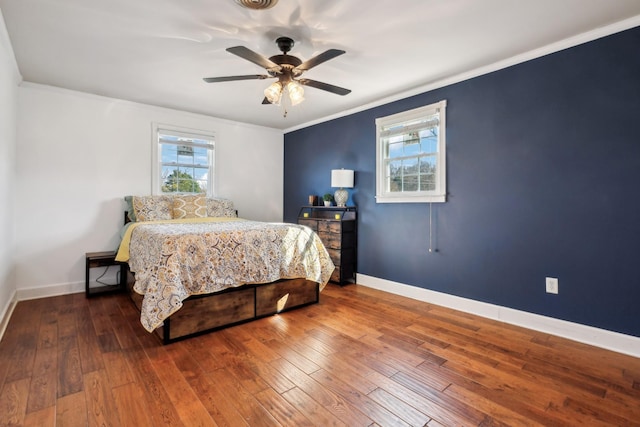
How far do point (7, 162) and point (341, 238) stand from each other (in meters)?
3.50

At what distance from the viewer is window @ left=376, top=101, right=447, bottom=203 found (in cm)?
345

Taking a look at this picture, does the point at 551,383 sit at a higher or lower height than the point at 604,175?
lower

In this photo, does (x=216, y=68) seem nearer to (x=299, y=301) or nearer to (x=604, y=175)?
(x=299, y=301)

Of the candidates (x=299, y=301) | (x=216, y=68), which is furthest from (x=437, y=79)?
(x=299, y=301)

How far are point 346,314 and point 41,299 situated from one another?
11.4 ft

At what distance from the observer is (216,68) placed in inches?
121

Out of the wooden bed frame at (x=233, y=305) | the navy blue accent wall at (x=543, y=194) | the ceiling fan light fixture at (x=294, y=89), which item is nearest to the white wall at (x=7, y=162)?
the wooden bed frame at (x=233, y=305)

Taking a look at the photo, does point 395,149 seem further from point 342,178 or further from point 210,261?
point 210,261

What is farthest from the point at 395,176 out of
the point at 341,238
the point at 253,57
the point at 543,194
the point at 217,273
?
the point at 217,273

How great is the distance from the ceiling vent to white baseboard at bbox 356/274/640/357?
3115mm

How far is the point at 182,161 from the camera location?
464 centimetres

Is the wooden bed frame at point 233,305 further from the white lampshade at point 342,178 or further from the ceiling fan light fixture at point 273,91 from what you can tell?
the ceiling fan light fixture at point 273,91

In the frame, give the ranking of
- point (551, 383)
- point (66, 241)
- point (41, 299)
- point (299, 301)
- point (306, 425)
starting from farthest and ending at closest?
point (66, 241) < point (41, 299) < point (299, 301) < point (551, 383) < point (306, 425)

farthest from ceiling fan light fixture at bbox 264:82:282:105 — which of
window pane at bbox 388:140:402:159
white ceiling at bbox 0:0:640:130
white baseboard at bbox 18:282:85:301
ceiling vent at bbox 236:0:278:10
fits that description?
white baseboard at bbox 18:282:85:301
